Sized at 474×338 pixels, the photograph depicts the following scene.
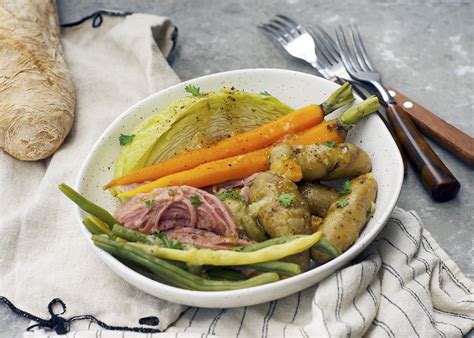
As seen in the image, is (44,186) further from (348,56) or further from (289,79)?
(348,56)

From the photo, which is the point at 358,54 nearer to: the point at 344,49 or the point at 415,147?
the point at 344,49

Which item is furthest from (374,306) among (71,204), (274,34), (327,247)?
(274,34)

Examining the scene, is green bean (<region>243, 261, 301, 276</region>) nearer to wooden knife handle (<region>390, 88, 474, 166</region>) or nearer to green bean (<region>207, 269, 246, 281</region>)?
green bean (<region>207, 269, 246, 281</region>)

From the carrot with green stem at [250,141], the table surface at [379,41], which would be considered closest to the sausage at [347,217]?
the carrot with green stem at [250,141]

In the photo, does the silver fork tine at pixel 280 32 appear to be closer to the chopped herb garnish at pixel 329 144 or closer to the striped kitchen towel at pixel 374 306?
the chopped herb garnish at pixel 329 144

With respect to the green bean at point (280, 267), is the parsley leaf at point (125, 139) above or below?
below

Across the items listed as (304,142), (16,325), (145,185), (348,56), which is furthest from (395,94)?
(16,325)
